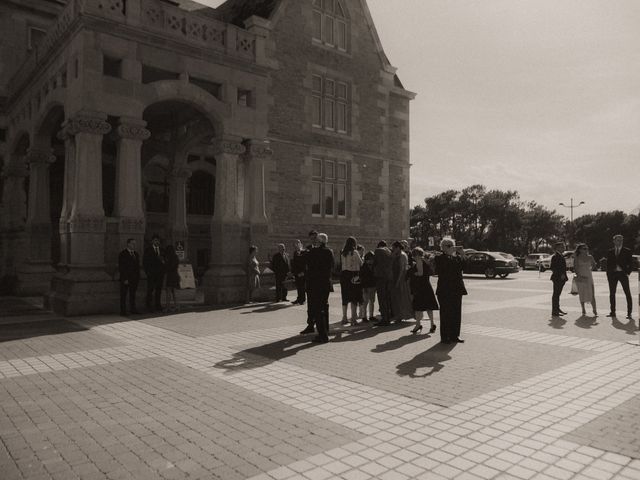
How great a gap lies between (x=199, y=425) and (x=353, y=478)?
170 centimetres

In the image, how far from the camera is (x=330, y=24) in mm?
23609

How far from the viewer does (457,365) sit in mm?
6961

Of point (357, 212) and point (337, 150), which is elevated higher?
point (337, 150)

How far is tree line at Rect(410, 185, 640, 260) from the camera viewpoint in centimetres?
7506

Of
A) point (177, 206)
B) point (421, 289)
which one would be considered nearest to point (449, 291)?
point (421, 289)

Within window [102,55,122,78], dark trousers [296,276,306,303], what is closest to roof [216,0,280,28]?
window [102,55,122,78]

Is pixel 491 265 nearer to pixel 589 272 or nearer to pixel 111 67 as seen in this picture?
pixel 589 272

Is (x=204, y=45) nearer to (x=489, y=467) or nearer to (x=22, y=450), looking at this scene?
(x=22, y=450)

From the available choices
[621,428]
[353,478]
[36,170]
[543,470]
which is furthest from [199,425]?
[36,170]

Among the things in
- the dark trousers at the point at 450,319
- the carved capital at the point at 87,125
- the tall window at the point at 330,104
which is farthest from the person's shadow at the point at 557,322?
the tall window at the point at 330,104

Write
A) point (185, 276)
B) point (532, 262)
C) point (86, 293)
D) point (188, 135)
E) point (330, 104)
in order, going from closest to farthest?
1. point (86, 293)
2. point (185, 276)
3. point (188, 135)
4. point (330, 104)
5. point (532, 262)

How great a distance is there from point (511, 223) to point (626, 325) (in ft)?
238

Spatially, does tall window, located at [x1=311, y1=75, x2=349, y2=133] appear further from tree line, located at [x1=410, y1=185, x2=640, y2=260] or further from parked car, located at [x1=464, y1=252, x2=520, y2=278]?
tree line, located at [x1=410, y1=185, x2=640, y2=260]

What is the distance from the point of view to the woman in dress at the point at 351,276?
10.9 metres
